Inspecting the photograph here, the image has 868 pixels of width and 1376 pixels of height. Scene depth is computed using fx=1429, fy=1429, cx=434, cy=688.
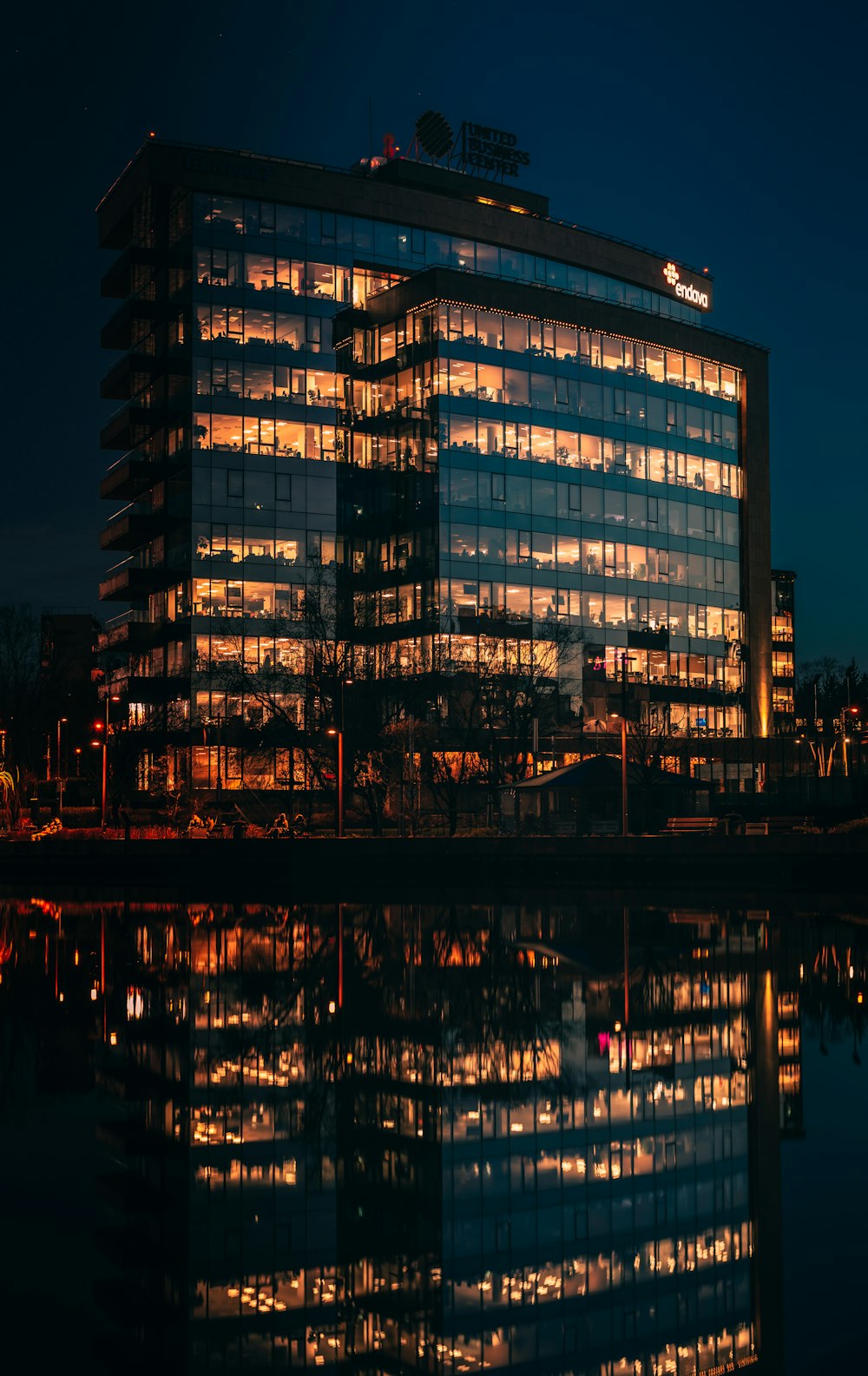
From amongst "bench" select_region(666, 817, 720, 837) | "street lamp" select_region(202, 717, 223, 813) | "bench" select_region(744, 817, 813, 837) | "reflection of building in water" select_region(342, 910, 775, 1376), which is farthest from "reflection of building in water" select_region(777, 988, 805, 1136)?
"street lamp" select_region(202, 717, 223, 813)

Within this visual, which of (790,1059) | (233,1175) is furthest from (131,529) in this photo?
(233,1175)

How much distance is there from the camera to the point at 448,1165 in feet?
42.7

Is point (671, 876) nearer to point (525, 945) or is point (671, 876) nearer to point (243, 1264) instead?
point (525, 945)

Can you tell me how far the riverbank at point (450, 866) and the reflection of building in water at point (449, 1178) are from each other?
31.9 m

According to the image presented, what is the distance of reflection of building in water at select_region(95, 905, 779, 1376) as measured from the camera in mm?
9422

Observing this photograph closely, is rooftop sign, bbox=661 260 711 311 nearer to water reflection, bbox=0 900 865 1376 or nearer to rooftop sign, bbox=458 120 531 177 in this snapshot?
rooftop sign, bbox=458 120 531 177

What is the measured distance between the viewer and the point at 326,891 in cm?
5597

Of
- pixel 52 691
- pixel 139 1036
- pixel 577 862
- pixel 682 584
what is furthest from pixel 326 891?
pixel 682 584

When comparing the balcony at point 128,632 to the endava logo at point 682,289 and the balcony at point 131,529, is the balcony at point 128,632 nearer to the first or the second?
the balcony at point 131,529

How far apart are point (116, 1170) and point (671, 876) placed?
46751mm

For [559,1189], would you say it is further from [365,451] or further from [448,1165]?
[365,451]

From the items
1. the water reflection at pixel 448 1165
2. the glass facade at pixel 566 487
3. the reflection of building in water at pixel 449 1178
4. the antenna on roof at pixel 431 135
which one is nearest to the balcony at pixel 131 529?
the glass facade at pixel 566 487

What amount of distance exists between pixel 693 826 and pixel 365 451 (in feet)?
166

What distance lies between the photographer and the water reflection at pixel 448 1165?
9.45 meters
